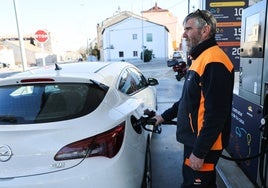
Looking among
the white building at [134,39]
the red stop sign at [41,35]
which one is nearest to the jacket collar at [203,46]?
the red stop sign at [41,35]

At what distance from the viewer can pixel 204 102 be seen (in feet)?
6.40

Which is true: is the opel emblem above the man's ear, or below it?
below

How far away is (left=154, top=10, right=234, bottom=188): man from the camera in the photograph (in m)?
1.90

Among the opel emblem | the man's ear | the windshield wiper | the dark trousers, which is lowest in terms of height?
the dark trousers

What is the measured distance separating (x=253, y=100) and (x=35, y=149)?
2.64 meters

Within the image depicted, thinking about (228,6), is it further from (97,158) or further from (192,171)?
(97,158)

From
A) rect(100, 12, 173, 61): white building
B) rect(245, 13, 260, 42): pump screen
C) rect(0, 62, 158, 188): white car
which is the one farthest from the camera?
rect(100, 12, 173, 61): white building

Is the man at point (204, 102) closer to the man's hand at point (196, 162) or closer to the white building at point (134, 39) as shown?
the man's hand at point (196, 162)

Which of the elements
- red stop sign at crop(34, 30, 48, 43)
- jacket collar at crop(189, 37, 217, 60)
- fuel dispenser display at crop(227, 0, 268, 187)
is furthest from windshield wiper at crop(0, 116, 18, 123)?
red stop sign at crop(34, 30, 48, 43)

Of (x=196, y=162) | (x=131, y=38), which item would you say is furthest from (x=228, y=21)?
(x=131, y=38)

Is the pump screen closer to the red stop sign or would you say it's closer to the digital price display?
Answer: the digital price display

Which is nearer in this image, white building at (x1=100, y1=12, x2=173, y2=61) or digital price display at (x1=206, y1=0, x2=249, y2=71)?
digital price display at (x1=206, y1=0, x2=249, y2=71)

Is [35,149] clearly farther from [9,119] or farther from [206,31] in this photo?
[206,31]

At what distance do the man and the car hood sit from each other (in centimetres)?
74
